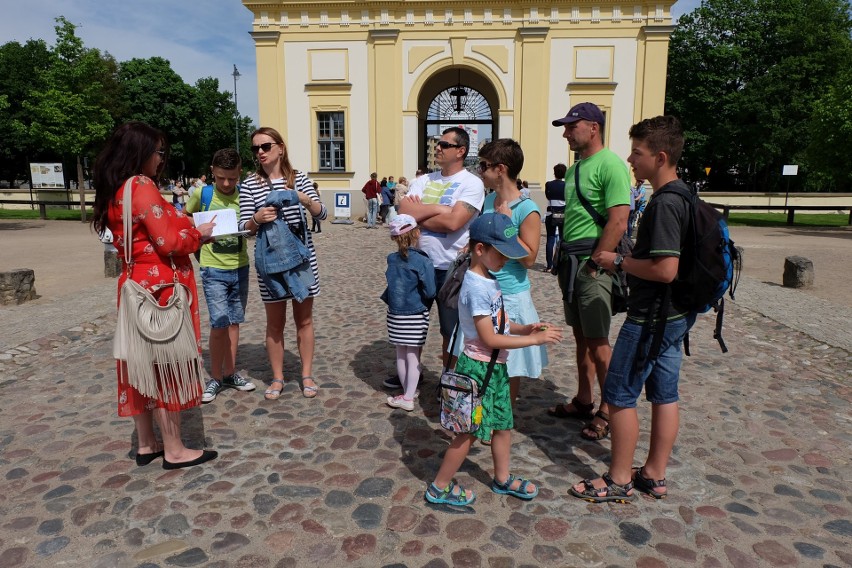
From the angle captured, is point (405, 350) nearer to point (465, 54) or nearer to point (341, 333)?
point (341, 333)

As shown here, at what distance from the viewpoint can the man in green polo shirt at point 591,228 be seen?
334 cm

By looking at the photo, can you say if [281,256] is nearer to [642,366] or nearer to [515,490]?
[515,490]

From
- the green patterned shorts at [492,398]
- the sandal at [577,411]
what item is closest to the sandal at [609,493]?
the green patterned shorts at [492,398]

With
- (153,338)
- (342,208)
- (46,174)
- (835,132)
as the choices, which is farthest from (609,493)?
(46,174)

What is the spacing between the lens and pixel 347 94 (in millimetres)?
24312

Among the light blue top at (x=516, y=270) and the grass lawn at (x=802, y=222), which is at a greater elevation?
the light blue top at (x=516, y=270)

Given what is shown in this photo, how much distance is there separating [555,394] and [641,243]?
2126 millimetres

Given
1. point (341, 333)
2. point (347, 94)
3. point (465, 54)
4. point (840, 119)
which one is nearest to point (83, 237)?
point (347, 94)

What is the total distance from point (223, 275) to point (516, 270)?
91.1 inches

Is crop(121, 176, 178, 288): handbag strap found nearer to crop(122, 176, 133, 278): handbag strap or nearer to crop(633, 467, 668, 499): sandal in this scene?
crop(122, 176, 133, 278): handbag strap

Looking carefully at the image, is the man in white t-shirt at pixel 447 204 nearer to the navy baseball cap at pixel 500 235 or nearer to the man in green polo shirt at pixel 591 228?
the man in green polo shirt at pixel 591 228

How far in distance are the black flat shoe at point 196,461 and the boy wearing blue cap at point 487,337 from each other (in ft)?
4.55

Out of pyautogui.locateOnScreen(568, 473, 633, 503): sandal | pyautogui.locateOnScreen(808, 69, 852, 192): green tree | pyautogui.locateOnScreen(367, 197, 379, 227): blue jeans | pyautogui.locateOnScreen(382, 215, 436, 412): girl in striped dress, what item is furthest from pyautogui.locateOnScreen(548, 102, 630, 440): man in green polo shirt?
pyautogui.locateOnScreen(808, 69, 852, 192): green tree

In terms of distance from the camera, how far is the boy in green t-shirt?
4.47 meters
